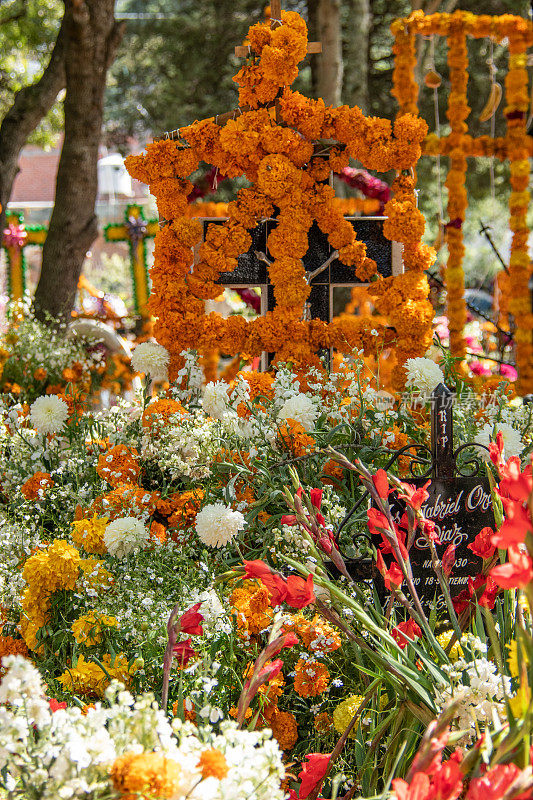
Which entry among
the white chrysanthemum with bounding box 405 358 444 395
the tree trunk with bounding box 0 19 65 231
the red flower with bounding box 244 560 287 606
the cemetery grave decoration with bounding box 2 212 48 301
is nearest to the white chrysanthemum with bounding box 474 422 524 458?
the white chrysanthemum with bounding box 405 358 444 395

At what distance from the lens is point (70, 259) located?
5.62m

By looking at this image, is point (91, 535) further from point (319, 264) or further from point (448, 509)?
point (319, 264)

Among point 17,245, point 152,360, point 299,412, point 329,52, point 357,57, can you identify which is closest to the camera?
point 299,412

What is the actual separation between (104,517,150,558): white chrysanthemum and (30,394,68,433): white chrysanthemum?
0.81 m

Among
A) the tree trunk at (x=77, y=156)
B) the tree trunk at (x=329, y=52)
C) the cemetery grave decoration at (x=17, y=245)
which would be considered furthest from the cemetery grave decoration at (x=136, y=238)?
the tree trunk at (x=77, y=156)

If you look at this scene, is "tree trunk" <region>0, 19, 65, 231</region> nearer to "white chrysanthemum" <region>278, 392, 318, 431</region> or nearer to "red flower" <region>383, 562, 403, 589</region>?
"white chrysanthemum" <region>278, 392, 318, 431</region>

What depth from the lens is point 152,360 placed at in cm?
320

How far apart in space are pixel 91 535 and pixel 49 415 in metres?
0.80

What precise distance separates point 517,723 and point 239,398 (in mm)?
1717

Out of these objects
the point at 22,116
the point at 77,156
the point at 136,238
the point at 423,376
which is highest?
the point at 22,116

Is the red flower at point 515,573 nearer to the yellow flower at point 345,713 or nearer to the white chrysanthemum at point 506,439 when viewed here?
the yellow flower at point 345,713

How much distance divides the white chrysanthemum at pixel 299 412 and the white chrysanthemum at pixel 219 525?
0.47 metres

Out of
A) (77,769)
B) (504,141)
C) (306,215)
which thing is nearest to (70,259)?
(306,215)

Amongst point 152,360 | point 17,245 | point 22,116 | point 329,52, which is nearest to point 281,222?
point 152,360
